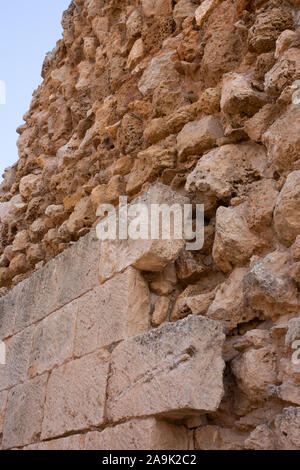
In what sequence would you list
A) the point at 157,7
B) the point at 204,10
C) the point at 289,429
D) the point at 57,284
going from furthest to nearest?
the point at 157,7, the point at 57,284, the point at 204,10, the point at 289,429

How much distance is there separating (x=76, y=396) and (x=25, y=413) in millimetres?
610

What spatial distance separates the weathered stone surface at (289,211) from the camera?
1938mm

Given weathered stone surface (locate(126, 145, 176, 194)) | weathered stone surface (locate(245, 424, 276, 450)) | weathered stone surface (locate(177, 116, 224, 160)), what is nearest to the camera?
weathered stone surface (locate(245, 424, 276, 450))

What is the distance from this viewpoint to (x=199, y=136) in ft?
→ 8.51

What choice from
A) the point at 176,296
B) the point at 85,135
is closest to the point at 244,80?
the point at 176,296

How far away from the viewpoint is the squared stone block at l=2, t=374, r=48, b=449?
9.52 feet

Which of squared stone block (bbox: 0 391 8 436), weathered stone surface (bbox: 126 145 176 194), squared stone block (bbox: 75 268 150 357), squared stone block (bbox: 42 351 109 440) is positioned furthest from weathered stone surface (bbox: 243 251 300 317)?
squared stone block (bbox: 0 391 8 436)

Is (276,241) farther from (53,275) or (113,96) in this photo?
(113,96)

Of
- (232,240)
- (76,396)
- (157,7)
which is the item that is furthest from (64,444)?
(157,7)

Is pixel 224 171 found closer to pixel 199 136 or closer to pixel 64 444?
pixel 199 136

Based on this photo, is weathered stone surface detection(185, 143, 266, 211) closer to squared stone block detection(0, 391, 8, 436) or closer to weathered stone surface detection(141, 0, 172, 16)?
weathered stone surface detection(141, 0, 172, 16)

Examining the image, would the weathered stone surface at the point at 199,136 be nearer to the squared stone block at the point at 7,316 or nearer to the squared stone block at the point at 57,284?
the squared stone block at the point at 57,284

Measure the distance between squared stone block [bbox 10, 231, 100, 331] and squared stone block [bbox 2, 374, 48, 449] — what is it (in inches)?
17.4

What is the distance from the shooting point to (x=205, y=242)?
2.41 m
